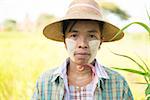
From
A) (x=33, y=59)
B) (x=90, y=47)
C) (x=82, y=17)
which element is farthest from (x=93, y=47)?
(x=33, y=59)

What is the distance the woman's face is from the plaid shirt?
0.32ft

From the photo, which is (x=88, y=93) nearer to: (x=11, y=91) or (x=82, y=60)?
(x=82, y=60)

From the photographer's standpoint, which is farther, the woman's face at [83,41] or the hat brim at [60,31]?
the hat brim at [60,31]

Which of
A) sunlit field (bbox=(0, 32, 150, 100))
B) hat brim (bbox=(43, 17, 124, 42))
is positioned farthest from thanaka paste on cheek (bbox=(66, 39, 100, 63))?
sunlit field (bbox=(0, 32, 150, 100))

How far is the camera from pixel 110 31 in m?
2.38

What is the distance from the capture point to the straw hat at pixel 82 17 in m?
2.25

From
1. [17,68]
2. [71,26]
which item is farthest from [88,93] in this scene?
[17,68]

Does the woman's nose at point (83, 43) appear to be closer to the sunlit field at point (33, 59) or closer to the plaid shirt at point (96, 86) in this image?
the plaid shirt at point (96, 86)

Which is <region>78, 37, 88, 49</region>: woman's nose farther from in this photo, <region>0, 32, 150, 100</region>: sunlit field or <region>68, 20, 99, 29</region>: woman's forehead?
<region>0, 32, 150, 100</region>: sunlit field

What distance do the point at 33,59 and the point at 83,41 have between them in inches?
92.2

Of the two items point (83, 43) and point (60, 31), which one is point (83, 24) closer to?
point (83, 43)

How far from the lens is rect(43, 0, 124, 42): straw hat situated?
2246 millimetres

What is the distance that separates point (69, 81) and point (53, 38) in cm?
26

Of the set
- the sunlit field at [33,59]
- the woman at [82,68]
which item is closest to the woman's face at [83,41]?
the woman at [82,68]
